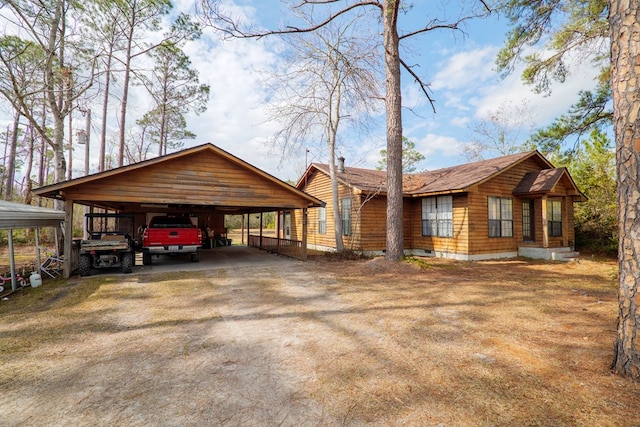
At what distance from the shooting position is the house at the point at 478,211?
13.0m

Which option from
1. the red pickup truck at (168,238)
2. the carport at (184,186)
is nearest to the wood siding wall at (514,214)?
the carport at (184,186)

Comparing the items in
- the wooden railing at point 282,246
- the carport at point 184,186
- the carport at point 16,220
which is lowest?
the wooden railing at point 282,246

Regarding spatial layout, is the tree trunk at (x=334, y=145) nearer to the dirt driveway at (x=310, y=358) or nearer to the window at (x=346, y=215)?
the window at (x=346, y=215)

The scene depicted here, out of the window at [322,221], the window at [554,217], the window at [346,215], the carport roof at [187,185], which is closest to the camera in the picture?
the carport roof at [187,185]

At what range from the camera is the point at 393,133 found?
11.0 metres

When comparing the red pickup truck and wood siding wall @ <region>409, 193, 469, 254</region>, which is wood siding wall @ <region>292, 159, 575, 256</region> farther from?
the red pickup truck

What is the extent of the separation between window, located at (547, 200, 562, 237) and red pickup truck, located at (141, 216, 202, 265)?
16575mm

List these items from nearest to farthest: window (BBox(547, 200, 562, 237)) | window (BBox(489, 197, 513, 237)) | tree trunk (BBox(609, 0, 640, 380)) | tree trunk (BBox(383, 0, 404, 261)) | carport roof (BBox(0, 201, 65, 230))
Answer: tree trunk (BBox(609, 0, 640, 380)) < carport roof (BBox(0, 201, 65, 230)) < tree trunk (BBox(383, 0, 404, 261)) < window (BBox(489, 197, 513, 237)) < window (BBox(547, 200, 562, 237))

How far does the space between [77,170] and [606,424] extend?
3874 cm

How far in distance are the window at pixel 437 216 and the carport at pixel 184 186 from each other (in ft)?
19.3

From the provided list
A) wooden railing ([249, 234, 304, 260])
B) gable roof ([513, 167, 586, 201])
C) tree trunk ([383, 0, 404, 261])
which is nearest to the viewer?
tree trunk ([383, 0, 404, 261])

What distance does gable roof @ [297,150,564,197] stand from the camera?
13000 mm

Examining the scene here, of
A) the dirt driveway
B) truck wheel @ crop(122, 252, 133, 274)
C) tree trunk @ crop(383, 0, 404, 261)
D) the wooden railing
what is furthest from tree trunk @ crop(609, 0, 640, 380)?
truck wheel @ crop(122, 252, 133, 274)

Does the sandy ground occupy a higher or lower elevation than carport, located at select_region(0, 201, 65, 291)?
lower
